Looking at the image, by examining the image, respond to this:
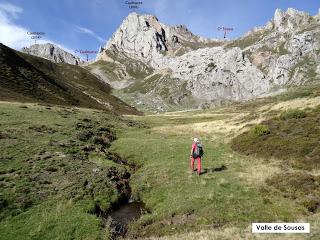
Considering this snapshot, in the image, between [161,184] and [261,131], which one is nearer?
[161,184]

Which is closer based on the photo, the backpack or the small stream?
the small stream

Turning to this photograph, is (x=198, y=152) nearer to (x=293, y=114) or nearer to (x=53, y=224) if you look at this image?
(x=53, y=224)

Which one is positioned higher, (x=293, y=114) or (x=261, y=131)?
(x=293, y=114)

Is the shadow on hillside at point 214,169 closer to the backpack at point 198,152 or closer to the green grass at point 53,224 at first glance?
the backpack at point 198,152

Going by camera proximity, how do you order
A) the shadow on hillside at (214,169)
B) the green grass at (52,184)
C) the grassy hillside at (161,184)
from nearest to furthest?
the green grass at (52,184), the grassy hillside at (161,184), the shadow on hillside at (214,169)

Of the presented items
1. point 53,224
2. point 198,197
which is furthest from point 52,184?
point 198,197

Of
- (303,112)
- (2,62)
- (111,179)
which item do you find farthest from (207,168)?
(2,62)

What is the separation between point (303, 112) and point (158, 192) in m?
24.4
